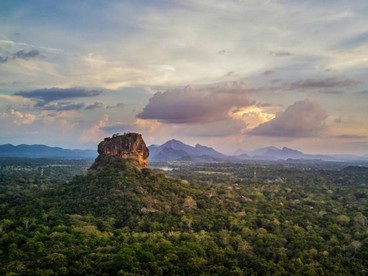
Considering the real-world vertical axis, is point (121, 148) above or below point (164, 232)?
above

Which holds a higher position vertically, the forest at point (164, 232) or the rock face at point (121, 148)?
the rock face at point (121, 148)

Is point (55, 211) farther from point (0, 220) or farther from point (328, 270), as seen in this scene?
point (328, 270)

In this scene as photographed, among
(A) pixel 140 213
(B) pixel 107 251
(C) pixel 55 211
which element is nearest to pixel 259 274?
(B) pixel 107 251

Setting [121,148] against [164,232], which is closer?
[164,232]

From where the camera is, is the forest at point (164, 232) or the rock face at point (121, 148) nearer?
the forest at point (164, 232)
